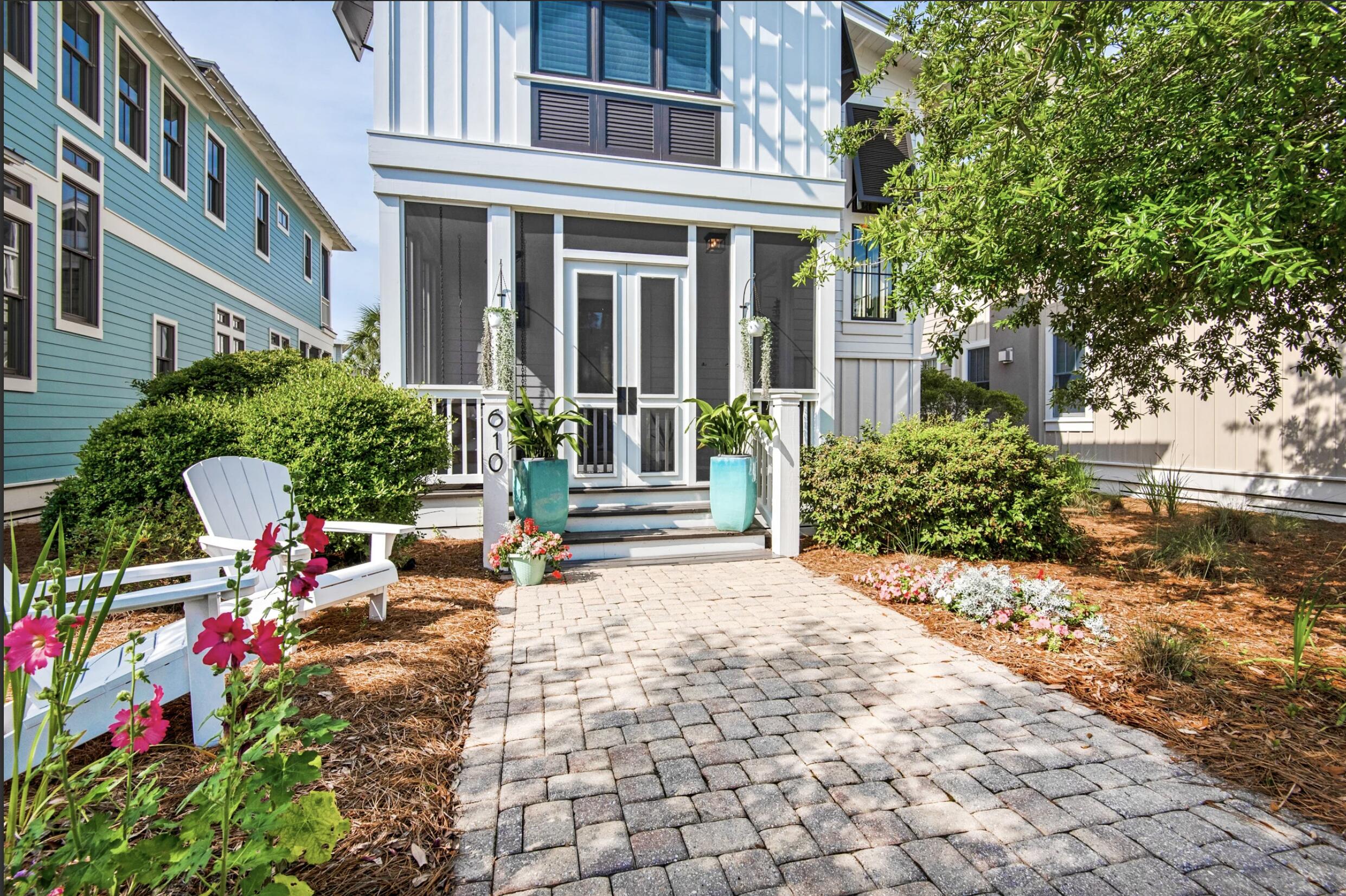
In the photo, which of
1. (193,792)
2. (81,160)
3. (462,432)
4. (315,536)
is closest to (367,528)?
(315,536)

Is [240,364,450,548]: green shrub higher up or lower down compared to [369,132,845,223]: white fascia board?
lower down

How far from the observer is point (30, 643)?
162 centimetres

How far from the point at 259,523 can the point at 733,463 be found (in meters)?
4.00

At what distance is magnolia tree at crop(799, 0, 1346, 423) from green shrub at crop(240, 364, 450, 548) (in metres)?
3.31

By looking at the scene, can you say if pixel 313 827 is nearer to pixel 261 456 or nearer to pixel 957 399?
pixel 261 456

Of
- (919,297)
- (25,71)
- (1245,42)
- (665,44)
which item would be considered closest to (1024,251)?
(919,297)

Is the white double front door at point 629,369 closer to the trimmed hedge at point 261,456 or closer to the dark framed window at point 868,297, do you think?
the trimmed hedge at point 261,456

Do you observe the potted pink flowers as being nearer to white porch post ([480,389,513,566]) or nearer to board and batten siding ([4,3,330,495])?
white porch post ([480,389,513,566])

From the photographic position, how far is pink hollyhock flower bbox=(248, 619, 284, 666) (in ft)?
5.81

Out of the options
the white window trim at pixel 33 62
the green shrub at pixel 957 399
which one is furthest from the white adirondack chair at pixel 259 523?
the green shrub at pixel 957 399

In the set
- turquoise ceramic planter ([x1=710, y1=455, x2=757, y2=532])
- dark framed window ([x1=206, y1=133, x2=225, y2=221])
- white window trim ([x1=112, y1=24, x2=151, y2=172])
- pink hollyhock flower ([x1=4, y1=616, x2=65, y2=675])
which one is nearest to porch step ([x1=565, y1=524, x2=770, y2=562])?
turquoise ceramic planter ([x1=710, y1=455, x2=757, y2=532])

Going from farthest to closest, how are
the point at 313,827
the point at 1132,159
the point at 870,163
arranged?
1. the point at 870,163
2. the point at 1132,159
3. the point at 313,827

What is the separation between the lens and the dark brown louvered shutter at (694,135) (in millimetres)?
7891

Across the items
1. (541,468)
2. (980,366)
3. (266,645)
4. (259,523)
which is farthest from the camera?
(980,366)
